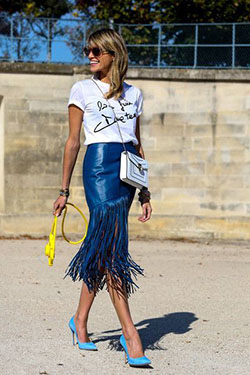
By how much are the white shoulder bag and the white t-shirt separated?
0.11 ft

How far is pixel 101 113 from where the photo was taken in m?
4.77

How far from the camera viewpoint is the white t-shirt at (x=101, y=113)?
4763 mm

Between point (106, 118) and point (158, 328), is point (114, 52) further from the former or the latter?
point (158, 328)

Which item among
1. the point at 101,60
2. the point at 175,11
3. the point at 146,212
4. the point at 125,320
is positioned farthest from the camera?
the point at 175,11

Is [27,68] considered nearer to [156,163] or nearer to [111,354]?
[156,163]

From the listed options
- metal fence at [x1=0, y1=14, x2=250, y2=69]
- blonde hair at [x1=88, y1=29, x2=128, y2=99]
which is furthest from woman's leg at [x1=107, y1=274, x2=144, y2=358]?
metal fence at [x1=0, y1=14, x2=250, y2=69]

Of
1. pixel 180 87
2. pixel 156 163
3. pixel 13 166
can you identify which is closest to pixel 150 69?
pixel 180 87

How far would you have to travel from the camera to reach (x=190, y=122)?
545 inches

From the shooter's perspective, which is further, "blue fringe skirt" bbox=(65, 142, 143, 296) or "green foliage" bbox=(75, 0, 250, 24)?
"green foliage" bbox=(75, 0, 250, 24)

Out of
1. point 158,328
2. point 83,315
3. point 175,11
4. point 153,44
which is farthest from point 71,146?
point 175,11

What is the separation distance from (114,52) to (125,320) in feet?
5.54

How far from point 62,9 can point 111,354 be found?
2044cm

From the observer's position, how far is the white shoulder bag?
4703 millimetres

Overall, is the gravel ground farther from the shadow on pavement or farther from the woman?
the woman
